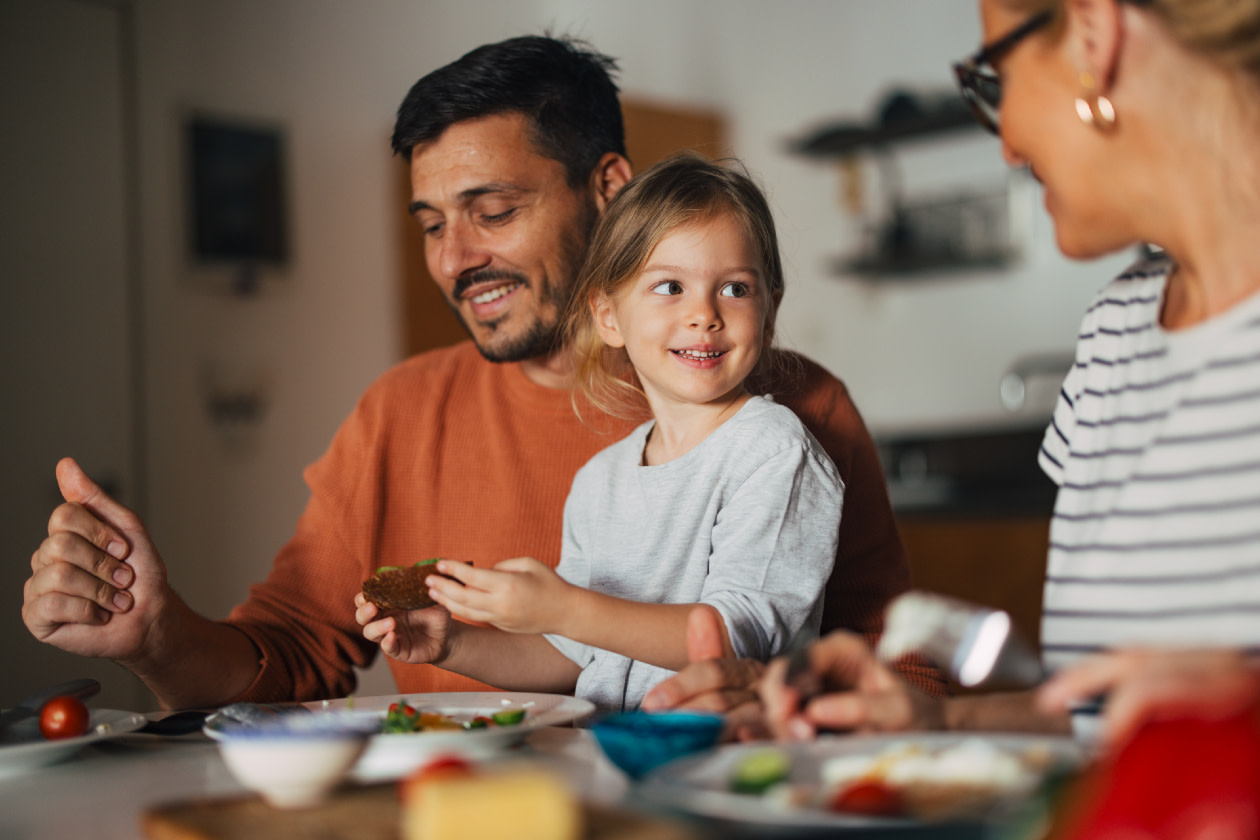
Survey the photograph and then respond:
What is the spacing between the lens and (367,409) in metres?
1.83

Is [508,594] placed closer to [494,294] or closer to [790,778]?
[790,778]

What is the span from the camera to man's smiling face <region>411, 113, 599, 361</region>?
169 centimetres

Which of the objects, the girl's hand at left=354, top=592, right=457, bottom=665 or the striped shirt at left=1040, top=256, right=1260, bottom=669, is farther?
the girl's hand at left=354, top=592, right=457, bottom=665

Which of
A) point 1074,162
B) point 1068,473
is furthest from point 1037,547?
point 1074,162

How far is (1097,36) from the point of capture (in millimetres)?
794

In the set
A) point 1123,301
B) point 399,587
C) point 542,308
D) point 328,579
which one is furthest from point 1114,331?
point 328,579

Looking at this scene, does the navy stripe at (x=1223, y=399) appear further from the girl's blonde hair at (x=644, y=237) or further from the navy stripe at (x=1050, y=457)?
the girl's blonde hair at (x=644, y=237)

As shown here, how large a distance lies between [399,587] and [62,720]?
345 mm

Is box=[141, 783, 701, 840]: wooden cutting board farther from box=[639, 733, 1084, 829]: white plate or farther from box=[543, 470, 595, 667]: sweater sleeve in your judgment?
box=[543, 470, 595, 667]: sweater sleeve

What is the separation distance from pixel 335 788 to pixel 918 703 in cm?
45

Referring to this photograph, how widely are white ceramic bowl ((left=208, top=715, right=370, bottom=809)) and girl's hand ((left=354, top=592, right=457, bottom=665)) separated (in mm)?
474

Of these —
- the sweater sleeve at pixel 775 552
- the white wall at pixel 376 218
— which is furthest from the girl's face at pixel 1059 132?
the white wall at pixel 376 218

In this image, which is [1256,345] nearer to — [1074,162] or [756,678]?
[1074,162]

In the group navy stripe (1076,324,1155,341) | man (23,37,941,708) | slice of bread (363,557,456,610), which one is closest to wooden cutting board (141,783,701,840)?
slice of bread (363,557,456,610)
